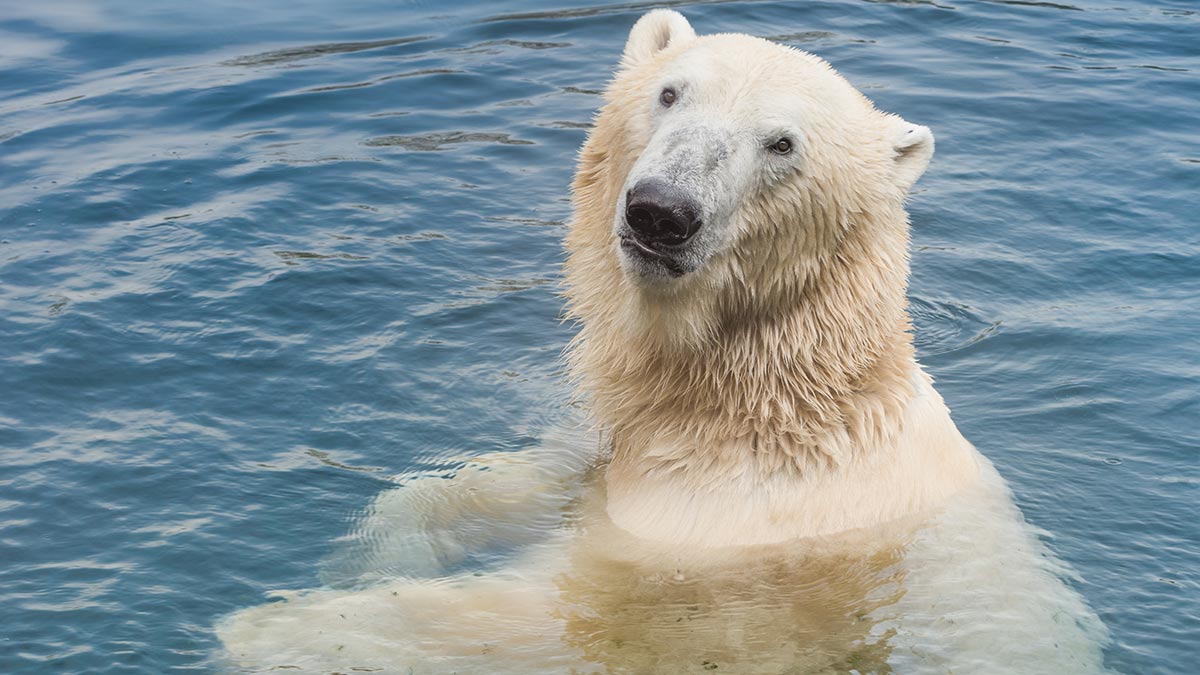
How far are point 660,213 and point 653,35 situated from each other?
124cm

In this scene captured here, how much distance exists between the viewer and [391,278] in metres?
7.43

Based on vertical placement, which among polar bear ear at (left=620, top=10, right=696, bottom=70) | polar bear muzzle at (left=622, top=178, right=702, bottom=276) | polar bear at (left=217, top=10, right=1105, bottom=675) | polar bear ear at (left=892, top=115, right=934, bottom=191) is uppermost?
polar bear ear at (left=620, top=10, right=696, bottom=70)

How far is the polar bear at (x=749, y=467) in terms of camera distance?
4.51 m

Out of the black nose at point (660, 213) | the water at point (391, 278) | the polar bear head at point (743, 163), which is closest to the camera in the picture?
the black nose at point (660, 213)

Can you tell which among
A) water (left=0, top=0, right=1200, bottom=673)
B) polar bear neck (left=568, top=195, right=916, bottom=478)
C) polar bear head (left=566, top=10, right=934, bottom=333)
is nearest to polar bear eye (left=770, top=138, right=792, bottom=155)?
polar bear head (left=566, top=10, right=934, bottom=333)

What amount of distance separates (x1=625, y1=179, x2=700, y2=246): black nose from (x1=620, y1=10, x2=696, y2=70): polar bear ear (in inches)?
40.8

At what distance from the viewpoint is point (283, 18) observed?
12320 mm

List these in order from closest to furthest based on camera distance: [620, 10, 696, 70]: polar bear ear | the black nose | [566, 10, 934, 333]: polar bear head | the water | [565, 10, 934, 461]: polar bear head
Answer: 1. the black nose
2. [566, 10, 934, 333]: polar bear head
3. [565, 10, 934, 461]: polar bear head
4. [620, 10, 696, 70]: polar bear ear
5. the water

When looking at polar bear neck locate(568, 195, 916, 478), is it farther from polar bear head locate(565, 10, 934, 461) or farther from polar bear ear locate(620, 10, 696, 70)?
polar bear ear locate(620, 10, 696, 70)

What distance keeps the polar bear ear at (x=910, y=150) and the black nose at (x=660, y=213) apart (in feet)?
3.07

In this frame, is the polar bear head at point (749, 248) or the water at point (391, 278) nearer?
the polar bear head at point (749, 248)

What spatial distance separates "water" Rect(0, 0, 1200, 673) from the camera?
17.3 ft

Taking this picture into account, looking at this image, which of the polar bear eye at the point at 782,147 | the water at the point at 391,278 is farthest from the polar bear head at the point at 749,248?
the water at the point at 391,278

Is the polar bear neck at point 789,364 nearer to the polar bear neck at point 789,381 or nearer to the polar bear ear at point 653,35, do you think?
the polar bear neck at point 789,381
